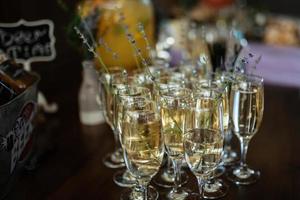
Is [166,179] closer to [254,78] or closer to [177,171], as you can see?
[177,171]

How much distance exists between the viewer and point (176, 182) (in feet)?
3.21

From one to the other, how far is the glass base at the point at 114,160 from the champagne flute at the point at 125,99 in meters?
0.04

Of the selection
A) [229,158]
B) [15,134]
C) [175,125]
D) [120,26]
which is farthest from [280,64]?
[15,134]

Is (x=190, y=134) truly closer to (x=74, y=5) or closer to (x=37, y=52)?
(x=37, y=52)

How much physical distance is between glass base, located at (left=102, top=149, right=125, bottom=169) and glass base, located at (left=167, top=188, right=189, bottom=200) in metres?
0.19

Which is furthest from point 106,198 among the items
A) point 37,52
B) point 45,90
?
point 45,90

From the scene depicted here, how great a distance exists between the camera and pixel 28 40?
4.27ft

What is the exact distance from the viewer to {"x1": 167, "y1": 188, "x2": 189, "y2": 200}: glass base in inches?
38.1

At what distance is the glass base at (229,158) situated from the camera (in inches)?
44.3

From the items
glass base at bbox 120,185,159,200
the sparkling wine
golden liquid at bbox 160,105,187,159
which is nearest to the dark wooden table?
glass base at bbox 120,185,159,200

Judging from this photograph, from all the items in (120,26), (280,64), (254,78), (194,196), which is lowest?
(194,196)

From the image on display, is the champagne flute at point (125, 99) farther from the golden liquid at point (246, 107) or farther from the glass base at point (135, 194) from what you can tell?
the golden liquid at point (246, 107)

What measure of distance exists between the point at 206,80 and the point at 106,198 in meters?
0.37

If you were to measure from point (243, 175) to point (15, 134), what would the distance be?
0.52 metres
